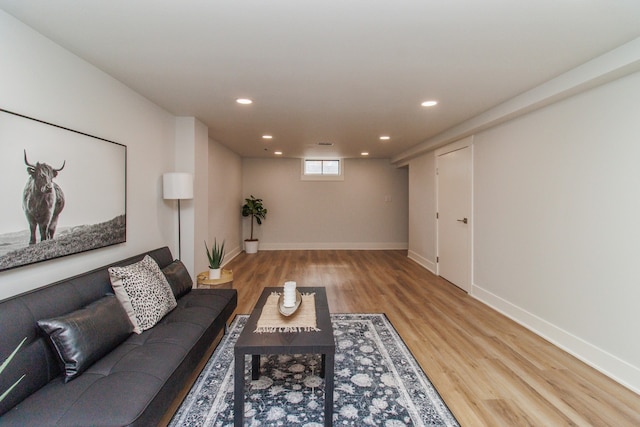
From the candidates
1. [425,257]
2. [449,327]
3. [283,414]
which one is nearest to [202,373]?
[283,414]

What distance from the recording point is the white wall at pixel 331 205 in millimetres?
7242

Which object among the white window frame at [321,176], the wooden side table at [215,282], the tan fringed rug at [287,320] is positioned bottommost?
the wooden side table at [215,282]

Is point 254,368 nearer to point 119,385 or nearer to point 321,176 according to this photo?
point 119,385

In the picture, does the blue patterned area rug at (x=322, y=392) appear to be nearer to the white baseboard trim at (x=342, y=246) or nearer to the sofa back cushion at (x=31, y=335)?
the sofa back cushion at (x=31, y=335)

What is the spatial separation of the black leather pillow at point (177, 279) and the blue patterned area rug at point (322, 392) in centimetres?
60

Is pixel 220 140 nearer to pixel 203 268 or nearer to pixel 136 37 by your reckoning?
pixel 203 268

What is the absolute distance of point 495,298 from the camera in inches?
135

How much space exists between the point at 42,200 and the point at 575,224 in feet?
12.8

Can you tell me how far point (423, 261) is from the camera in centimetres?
561

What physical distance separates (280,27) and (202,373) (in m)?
2.38

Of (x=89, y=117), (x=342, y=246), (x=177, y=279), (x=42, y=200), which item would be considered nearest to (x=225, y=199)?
(x=342, y=246)

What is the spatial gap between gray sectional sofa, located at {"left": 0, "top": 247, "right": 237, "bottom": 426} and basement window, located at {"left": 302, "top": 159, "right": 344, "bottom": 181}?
216 inches

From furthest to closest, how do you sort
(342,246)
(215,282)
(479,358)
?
(342,246) < (215,282) < (479,358)

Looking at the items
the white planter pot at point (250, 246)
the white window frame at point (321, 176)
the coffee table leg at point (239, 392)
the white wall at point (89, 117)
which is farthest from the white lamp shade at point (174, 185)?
the white window frame at point (321, 176)
